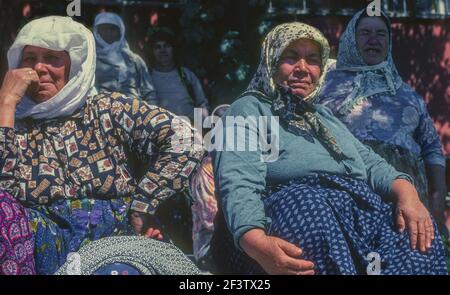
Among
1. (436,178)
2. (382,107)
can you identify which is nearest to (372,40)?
(382,107)

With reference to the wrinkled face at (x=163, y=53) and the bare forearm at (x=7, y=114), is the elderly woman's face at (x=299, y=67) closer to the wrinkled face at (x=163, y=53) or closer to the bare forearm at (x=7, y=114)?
the bare forearm at (x=7, y=114)

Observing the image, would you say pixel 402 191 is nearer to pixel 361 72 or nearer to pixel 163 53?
pixel 361 72

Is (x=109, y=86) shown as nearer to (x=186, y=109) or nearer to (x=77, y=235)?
(x=186, y=109)

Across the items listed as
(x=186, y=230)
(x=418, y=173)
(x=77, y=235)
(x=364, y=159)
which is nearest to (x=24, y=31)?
(x=77, y=235)

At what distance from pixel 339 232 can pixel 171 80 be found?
6.60 feet

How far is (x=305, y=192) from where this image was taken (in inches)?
122

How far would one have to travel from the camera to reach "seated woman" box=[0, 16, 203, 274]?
3.20 meters

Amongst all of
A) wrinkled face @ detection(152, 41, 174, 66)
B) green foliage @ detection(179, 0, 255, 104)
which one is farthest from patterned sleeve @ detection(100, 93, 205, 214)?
wrinkled face @ detection(152, 41, 174, 66)

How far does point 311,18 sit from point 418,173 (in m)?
1.38

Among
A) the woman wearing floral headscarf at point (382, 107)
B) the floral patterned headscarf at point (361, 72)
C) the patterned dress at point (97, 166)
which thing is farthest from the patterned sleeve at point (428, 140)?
the patterned dress at point (97, 166)

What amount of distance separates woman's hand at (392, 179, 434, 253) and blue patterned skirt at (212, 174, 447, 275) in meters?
0.03

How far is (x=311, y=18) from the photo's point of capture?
497 centimetres

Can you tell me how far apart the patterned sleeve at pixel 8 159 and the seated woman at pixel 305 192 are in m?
0.83

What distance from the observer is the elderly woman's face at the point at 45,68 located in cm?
335
